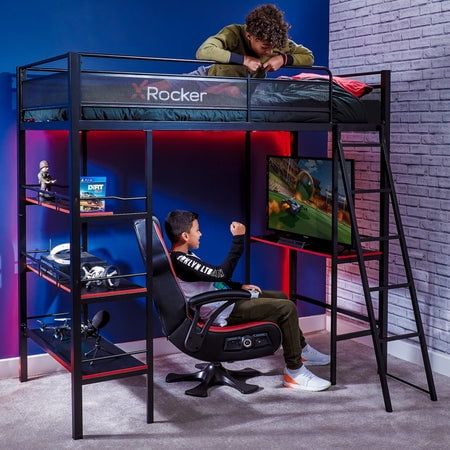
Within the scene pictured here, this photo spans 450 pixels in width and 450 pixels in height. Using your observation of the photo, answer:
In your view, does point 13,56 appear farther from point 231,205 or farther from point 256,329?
point 256,329

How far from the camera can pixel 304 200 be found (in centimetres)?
470

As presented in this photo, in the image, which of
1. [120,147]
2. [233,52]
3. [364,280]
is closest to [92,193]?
[120,147]

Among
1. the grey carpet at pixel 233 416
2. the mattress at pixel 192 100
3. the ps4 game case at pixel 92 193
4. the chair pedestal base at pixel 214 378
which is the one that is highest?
the mattress at pixel 192 100

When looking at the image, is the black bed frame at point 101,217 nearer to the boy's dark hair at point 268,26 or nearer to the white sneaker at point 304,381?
the white sneaker at point 304,381

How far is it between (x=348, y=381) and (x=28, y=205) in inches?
79.7

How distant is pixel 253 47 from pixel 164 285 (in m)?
1.30

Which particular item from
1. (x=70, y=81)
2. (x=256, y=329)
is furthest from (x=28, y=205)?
(x=256, y=329)

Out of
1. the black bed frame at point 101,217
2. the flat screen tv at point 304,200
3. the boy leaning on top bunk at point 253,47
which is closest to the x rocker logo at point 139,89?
the black bed frame at point 101,217

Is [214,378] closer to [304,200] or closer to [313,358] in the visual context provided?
[313,358]

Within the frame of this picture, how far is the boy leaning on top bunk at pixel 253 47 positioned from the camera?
389 cm

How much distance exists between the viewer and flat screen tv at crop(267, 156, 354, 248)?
175 inches

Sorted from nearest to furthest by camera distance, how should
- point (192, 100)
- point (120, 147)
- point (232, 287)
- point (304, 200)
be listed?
1. point (192, 100)
2. point (232, 287)
3. point (120, 147)
4. point (304, 200)

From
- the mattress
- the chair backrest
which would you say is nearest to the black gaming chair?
the chair backrest

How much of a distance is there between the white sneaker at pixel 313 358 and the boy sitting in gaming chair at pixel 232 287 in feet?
1.26
